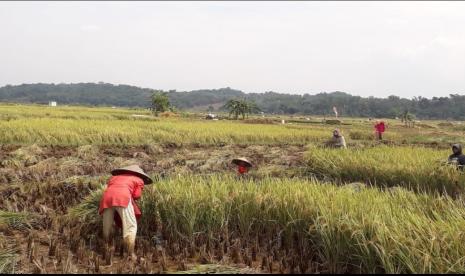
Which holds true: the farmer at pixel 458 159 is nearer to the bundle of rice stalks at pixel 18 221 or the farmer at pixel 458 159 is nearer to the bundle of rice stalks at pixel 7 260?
the bundle of rice stalks at pixel 18 221

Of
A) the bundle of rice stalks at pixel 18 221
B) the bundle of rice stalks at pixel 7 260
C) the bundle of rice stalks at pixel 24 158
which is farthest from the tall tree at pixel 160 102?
the bundle of rice stalks at pixel 7 260

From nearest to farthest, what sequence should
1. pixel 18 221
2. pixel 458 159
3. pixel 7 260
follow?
pixel 7 260 → pixel 18 221 → pixel 458 159

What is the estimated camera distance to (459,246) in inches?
141

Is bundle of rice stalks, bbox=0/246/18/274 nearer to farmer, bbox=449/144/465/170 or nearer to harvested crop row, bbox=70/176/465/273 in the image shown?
harvested crop row, bbox=70/176/465/273

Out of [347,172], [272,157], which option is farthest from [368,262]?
[272,157]

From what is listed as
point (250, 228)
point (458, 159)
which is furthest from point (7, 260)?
point (458, 159)

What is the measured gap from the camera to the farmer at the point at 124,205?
4.84 m

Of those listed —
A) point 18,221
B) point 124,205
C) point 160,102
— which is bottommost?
point 18,221

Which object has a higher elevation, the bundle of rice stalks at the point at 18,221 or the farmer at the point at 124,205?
the farmer at the point at 124,205

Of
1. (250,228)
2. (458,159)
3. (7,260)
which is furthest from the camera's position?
(458,159)

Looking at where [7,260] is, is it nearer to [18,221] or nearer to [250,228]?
[18,221]

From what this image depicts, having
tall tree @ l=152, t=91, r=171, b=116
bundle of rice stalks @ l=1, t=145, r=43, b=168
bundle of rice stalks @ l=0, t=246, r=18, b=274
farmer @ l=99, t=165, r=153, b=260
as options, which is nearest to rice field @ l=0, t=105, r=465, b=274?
bundle of rice stalks @ l=0, t=246, r=18, b=274

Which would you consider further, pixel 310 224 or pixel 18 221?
pixel 18 221

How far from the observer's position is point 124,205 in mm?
4859
